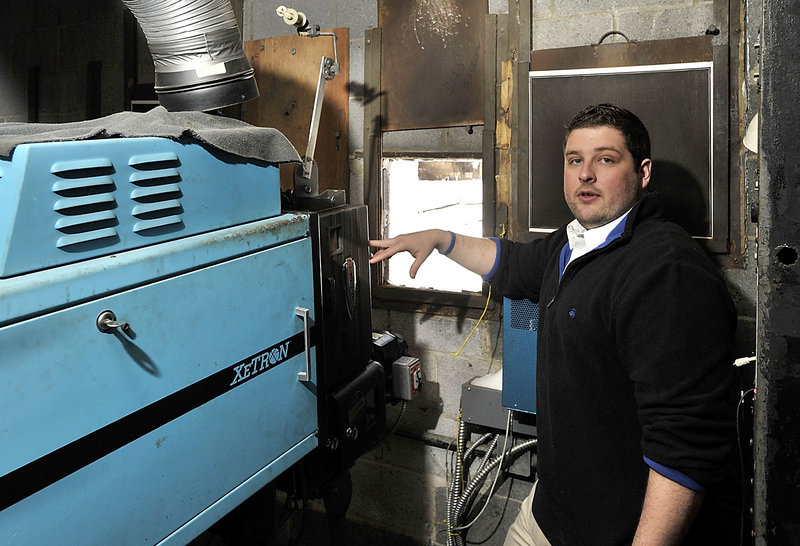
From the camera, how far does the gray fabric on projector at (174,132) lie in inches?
46.4

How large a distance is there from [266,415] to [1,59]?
257 centimetres

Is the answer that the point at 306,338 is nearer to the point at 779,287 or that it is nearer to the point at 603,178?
the point at 603,178

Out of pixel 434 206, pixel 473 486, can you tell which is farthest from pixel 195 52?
pixel 473 486

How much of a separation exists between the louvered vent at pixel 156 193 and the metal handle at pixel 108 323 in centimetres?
17

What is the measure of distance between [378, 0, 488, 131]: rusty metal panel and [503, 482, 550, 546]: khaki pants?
1212 mm

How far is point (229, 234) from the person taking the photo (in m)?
1.34

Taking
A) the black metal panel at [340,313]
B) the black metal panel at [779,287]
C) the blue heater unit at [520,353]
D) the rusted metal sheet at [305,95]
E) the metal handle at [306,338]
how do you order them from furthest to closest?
1. the rusted metal sheet at [305,95]
2. the blue heater unit at [520,353]
3. the black metal panel at [340,313]
4. the metal handle at [306,338]
5. the black metal panel at [779,287]

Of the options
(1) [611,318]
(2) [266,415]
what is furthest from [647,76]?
(2) [266,415]

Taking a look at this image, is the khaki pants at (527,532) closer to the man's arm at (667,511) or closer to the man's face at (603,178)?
the man's arm at (667,511)

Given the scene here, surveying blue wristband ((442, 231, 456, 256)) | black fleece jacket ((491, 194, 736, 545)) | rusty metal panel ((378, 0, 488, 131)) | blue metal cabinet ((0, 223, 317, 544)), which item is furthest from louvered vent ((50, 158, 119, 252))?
rusty metal panel ((378, 0, 488, 131))

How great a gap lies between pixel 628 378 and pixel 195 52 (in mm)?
1229

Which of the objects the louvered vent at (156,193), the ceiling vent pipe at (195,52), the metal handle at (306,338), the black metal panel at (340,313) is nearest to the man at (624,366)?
the black metal panel at (340,313)

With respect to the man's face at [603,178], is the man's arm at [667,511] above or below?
below

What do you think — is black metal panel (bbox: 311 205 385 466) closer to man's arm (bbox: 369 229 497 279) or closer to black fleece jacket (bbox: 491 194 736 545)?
man's arm (bbox: 369 229 497 279)
